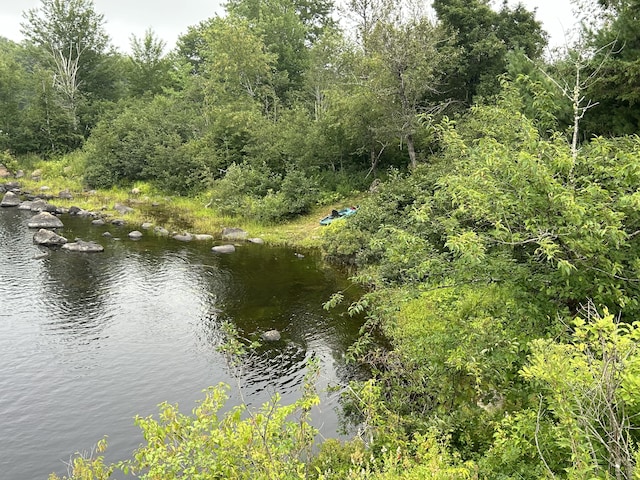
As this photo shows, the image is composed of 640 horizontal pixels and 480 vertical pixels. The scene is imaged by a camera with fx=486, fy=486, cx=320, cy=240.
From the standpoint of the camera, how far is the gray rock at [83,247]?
24.4m

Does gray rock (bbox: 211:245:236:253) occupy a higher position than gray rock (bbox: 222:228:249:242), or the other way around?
gray rock (bbox: 222:228:249:242)

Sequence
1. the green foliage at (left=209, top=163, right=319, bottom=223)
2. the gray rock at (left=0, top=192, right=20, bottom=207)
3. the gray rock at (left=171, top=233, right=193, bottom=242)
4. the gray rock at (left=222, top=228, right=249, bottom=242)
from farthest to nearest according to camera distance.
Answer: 1. the gray rock at (left=0, top=192, right=20, bottom=207)
2. the green foliage at (left=209, top=163, right=319, bottom=223)
3. the gray rock at (left=222, top=228, right=249, bottom=242)
4. the gray rock at (left=171, top=233, right=193, bottom=242)

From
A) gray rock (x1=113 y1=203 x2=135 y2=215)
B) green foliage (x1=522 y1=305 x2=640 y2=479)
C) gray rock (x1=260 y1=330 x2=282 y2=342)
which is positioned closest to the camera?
green foliage (x1=522 y1=305 x2=640 y2=479)

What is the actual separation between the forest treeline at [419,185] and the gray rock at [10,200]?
18.4 ft

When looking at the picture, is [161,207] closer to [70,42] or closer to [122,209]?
[122,209]

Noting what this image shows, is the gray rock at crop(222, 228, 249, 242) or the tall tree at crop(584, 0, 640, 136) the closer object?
the tall tree at crop(584, 0, 640, 136)

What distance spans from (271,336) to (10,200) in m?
29.2

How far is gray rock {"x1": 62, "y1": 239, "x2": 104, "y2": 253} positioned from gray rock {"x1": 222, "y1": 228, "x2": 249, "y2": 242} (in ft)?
21.0

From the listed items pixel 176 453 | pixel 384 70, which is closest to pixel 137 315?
pixel 176 453

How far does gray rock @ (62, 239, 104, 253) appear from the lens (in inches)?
960

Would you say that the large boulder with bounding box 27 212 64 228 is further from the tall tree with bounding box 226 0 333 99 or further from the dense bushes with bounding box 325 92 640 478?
the dense bushes with bounding box 325 92 640 478

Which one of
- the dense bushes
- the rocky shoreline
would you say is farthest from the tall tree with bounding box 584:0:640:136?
the rocky shoreline

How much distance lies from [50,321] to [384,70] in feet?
66.1

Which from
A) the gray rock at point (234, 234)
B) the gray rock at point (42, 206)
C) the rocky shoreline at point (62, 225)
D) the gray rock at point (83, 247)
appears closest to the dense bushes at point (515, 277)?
the rocky shoreline at point (62, 225)
